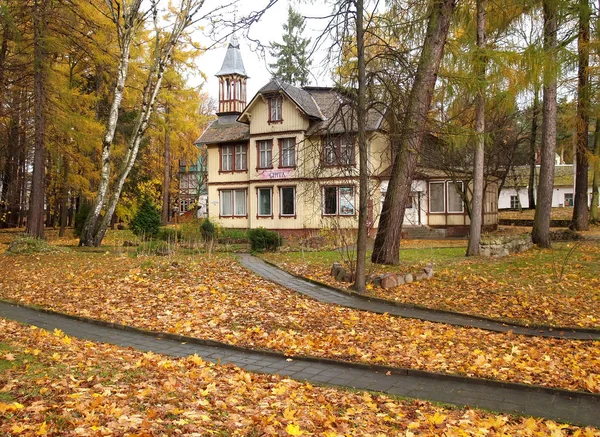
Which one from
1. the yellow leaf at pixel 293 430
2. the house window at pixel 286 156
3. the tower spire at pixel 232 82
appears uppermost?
the tower spire at pixel 232 82

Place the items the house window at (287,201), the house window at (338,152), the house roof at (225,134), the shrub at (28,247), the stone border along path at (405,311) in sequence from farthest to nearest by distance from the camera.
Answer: the house roof at (225,134) < the house window at (287,201) < the shrub at (28,247) < the house window at (338,152) < the stone border along path at (405,311)

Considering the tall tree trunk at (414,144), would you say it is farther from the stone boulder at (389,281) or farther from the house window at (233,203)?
the house window at (233,203)

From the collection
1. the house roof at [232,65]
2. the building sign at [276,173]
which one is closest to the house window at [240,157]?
the building sign at [276,173]

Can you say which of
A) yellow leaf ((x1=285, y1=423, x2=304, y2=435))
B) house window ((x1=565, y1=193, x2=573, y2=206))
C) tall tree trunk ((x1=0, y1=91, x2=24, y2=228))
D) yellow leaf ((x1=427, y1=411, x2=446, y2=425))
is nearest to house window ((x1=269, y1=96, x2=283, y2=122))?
tall tree trunk ((x1=0, y1=91, x2=24, y2=228))

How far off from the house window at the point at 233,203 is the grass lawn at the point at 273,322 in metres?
19.3

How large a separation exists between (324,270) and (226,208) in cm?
2050

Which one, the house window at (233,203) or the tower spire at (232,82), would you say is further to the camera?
the tower spire at (232,82)

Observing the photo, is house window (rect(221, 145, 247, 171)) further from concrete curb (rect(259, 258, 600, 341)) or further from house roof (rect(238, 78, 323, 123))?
concrete curb (rect(259, 258, 600, 341))

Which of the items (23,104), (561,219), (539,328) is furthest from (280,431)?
(561,219)

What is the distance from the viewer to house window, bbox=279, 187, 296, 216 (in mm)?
30234

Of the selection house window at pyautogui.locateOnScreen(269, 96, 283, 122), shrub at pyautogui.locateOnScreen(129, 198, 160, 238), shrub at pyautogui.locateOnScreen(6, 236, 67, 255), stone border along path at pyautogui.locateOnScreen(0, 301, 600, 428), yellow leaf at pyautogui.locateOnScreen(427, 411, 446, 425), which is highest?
house window at pyautogui.locateOnScreen(269, 96, 283, 122)

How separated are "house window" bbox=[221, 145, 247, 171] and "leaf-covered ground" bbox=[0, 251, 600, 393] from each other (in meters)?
19.7

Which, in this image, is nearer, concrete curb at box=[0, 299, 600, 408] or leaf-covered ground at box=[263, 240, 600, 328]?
concrete curb at box=[0, 299, 600, 408]

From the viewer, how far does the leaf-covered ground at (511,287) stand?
8.91m
